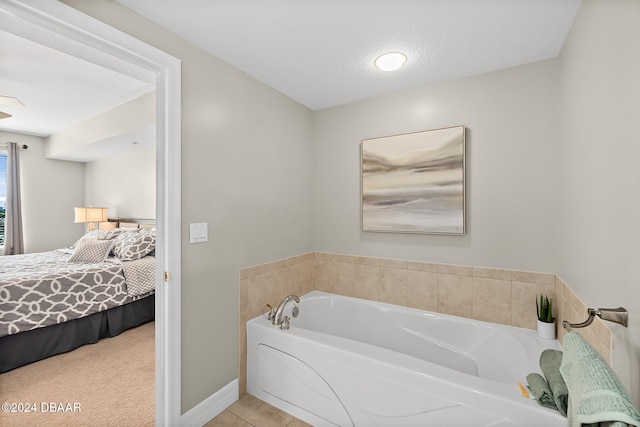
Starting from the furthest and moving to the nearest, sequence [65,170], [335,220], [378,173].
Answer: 1. [65,170]
2. [335,220]
3. [378,173]

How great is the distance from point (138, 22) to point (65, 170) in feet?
17.9

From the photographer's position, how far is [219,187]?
1.88 meters

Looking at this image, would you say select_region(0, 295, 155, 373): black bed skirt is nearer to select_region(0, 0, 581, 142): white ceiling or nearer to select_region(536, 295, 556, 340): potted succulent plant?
select_region(0, 0, 581, 142): white ceiling

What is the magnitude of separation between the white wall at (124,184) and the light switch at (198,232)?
314 centimetres

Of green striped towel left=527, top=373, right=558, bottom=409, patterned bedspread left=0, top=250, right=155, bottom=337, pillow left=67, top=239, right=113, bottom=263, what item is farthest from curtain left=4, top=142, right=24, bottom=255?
green striped towel left=527, top=373, right=558, bottom=409

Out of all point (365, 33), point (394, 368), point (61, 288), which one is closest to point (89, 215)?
point (61, 288)

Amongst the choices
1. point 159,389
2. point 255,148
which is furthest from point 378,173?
point 159,389

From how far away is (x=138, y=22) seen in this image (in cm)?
145

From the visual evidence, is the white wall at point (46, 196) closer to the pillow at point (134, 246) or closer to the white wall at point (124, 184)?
the white wall at point (124, 184)

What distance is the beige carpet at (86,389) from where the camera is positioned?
1.83 meters

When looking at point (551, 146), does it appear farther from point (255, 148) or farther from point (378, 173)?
point (255, 148)

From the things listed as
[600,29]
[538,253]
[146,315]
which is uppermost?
[600,29]

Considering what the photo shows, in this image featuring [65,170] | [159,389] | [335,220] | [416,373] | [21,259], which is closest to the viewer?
[416,373]

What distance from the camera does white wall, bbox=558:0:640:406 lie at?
90cm
